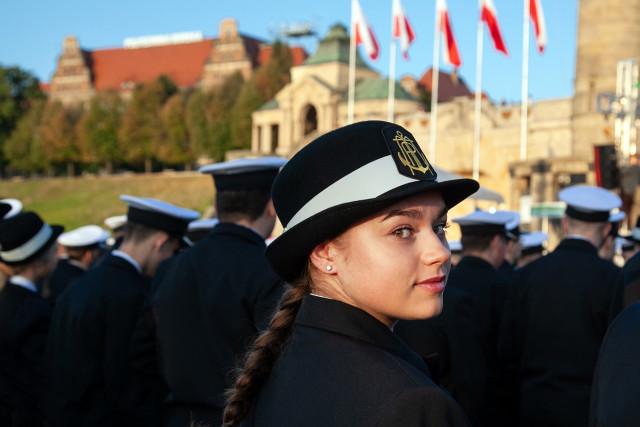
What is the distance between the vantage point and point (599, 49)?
77.3 ft

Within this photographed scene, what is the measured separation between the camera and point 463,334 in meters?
4.32

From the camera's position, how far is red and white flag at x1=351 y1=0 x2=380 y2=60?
36.0 meters

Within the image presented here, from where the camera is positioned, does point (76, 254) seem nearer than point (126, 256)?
No

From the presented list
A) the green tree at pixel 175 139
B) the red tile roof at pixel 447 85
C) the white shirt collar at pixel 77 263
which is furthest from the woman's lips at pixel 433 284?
the red tile roof at pixel 447 85

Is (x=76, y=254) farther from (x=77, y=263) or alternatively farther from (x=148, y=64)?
(x=148, y=64)

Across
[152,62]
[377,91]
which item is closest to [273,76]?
[377,91]

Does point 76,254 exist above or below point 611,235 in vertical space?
below

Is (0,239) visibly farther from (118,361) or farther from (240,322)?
(240,322)

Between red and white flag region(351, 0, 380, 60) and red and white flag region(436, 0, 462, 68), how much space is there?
4.06 m

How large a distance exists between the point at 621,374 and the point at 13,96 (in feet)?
317

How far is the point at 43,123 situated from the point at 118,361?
80356 mm

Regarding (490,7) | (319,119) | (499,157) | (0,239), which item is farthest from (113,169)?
(0,239)

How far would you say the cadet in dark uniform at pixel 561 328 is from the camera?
4.95 m

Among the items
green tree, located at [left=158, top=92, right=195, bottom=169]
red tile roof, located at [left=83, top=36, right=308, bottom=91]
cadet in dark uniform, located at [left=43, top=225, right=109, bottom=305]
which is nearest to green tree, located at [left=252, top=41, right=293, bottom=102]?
green tree, located at [left=158, top=92, right=195, bottom=169]
